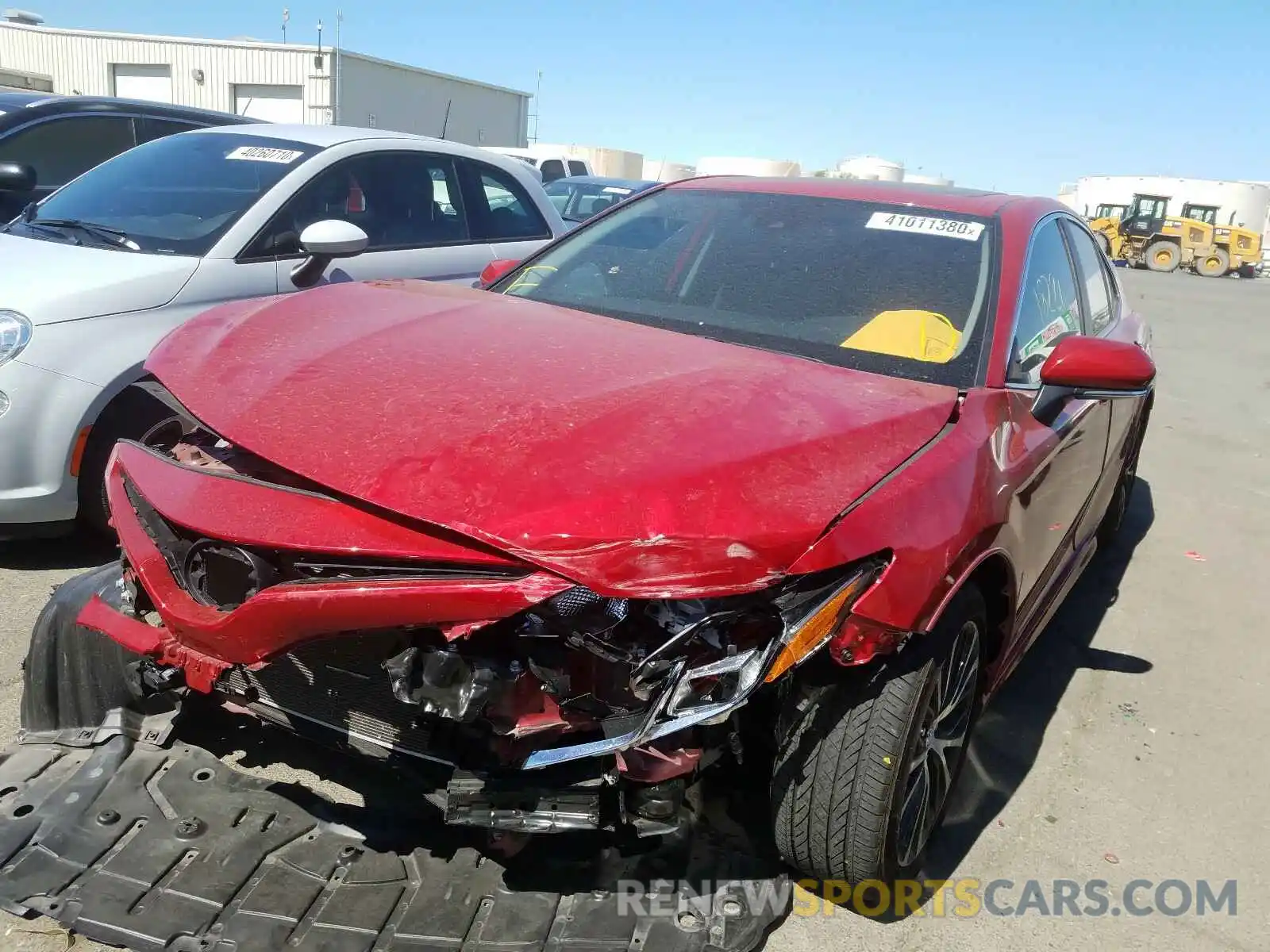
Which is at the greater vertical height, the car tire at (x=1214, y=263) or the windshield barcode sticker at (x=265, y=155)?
the windshield barcode sticker at (x=265, y=155)

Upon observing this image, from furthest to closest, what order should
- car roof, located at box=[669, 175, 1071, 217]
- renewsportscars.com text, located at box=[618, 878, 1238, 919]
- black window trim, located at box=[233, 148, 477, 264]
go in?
black window trim, located at box=[233, 148, 477, 264], car roof, located at box=[669, 175, 1071, 217], renewsportscars.com text, located at box=[618, 878, 1238, 919]

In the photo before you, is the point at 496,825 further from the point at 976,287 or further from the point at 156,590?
the point at 976,287

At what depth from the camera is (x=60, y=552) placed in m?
4.00

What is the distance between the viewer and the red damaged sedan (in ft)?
5.97

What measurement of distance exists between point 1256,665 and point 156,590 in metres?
3.99

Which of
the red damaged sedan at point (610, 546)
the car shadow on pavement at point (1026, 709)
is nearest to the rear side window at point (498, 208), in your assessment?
the red damaged sedan at point (610, 546)

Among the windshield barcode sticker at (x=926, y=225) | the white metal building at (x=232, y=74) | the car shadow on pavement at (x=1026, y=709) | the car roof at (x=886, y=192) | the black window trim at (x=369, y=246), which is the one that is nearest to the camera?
the car shadow on pavement at (x=1026, y=709)

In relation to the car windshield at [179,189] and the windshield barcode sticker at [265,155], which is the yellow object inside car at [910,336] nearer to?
the car windshield at [179,189]

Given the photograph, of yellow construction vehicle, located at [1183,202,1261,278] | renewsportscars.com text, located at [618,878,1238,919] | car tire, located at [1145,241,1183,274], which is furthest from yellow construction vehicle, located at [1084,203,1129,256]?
renewsportscars.com text, located at [618,878,1238,919]

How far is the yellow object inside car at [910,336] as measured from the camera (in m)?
2.68

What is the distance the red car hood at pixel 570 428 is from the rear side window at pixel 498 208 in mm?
2886

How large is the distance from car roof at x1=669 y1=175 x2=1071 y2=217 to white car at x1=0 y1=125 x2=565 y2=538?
1.54 meters

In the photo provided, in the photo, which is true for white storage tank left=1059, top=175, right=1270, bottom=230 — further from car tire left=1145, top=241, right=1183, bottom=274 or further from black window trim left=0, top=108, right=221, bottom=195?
black window trim left=0, top=108, right=221, bottom=195

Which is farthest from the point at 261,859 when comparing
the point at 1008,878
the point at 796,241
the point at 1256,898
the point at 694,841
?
the point at 1256,898
